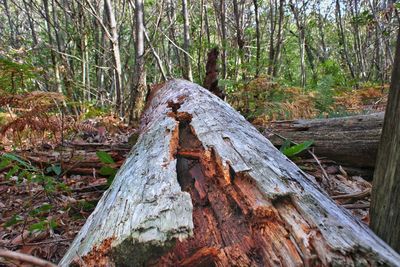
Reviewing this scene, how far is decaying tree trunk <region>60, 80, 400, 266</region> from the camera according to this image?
45.2 inches

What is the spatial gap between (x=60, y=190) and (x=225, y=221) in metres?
2.18

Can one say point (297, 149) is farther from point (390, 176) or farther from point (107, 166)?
point (390, 176)

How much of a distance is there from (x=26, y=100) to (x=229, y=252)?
2464 mm

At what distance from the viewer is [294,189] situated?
1.47m

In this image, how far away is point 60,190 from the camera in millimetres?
3133

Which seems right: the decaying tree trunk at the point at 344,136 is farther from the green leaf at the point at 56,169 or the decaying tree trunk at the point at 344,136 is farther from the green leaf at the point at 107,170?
the green leaf at the point at 56,169

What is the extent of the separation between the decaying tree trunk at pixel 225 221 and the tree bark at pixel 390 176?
0.10 m

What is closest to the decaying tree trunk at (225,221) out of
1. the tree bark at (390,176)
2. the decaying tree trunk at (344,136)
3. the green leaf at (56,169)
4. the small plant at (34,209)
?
the tree bark at (390,176)

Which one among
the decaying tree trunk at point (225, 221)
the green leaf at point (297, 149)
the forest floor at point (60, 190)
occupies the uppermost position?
the decaying tree trunk at point (225, 221)

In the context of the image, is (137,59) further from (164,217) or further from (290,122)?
(164,217)

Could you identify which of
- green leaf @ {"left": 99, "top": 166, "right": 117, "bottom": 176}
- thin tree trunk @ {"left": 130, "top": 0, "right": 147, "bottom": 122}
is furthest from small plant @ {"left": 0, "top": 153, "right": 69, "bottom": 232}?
thin tree trunk @ {"left": 130, "top": 0, "right": 147, "bottom": 122}

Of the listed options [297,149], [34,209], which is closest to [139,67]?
[297,149]

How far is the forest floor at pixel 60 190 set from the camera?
226 cm

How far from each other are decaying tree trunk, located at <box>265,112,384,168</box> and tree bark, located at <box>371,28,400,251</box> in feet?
6.12
